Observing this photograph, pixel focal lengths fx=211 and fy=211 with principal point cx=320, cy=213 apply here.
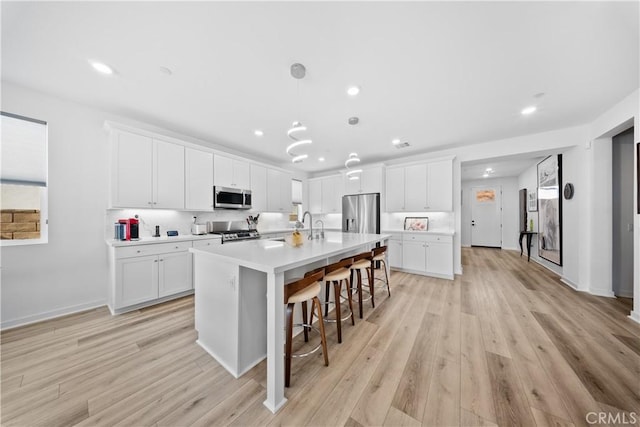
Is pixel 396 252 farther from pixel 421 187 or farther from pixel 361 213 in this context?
pixel 421 187

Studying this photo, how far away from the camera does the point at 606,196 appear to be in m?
3.18

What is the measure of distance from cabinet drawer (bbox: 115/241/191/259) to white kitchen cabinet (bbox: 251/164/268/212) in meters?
1.71

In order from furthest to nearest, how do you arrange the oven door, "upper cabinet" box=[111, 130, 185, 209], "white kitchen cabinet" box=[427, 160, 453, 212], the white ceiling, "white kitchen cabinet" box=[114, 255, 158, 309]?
"white kitchen cabinet" box=[427, 160, 453, 212] → the oven door → "upper cabinet" box=[111, 130, 185, 209] → "white kitchen cabinet" box=[114, 255, 158, 309] → the white ceiling

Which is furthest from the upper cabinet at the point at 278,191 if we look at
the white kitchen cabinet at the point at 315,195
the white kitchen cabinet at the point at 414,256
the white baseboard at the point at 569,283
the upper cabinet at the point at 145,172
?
the white baseboard at the point at 569,283

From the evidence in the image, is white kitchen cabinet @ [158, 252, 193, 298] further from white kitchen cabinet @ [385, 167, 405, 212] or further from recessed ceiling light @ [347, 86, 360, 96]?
white kitchen cabinet @ [385, 167, 405, 212]

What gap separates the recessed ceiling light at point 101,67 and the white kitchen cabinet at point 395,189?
485 cm

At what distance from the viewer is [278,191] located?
5.23 meters

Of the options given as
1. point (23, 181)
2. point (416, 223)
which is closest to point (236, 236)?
point (23, 181)

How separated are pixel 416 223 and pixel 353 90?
12.1ft

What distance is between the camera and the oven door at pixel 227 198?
3878mm

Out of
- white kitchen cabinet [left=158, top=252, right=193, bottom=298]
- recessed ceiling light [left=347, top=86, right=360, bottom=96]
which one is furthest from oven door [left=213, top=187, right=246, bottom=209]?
recessed ceiling light [left=347, top=86, right=360, bottom=96]

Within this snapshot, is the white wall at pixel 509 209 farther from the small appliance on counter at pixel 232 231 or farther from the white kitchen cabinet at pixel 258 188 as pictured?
the small appliance on counter at pixel 232 231

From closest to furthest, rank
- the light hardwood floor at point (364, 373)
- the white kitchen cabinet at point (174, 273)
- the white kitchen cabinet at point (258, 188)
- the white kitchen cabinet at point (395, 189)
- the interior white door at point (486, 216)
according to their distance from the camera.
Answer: the light hardwood floor at point (364, 373)
the white kitchen cabinet at point (174, 273)
the white kitchen cabinet at point (258, 188)
the white kitchen cabinet at point (395, 189)
the interior white door at point (486, 216)

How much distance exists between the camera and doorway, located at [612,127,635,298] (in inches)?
122
